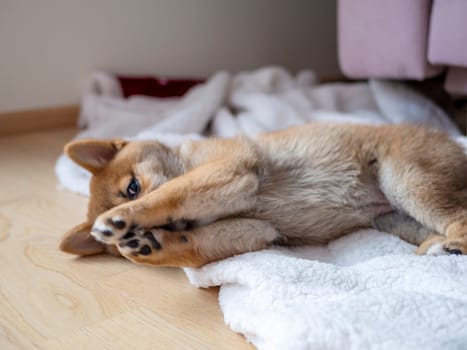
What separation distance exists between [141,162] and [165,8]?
2.11 metres

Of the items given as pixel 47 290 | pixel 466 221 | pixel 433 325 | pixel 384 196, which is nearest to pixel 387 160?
pixel 384 196

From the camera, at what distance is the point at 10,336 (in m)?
1.11

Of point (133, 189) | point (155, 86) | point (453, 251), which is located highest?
point (133, 189)

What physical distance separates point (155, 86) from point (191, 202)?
2126 millimetres

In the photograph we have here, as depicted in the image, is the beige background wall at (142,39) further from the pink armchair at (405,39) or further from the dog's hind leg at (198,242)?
the dog's hind leg at (198,242)

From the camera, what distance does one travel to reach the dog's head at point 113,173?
1435 millimetres

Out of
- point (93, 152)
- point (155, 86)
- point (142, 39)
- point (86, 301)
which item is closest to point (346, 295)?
point (86, 301)

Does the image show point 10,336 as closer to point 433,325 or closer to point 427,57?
point 433,325

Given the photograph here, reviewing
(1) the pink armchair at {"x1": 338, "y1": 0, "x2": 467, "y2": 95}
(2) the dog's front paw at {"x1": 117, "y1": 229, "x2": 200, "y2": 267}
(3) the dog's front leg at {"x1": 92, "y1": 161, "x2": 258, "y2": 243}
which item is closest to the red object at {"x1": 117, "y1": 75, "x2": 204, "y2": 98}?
(1) the pink armchair at {"x1": 338, "y1": 0, "x2": 467, "y2": 95}

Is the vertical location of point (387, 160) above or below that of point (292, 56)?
above

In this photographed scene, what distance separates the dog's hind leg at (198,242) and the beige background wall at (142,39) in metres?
1.92

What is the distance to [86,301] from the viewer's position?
4.14ft

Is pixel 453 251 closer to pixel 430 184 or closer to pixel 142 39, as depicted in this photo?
pixel 430 184

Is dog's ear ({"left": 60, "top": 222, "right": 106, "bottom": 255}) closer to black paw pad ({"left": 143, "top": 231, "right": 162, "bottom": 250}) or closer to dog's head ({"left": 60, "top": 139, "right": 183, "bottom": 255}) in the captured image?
dog's head ({"left": 60, "top": 139, "right": 183, "bottom": 255})
